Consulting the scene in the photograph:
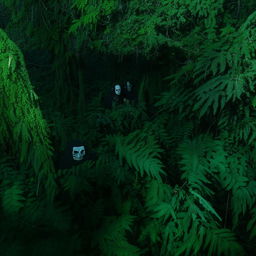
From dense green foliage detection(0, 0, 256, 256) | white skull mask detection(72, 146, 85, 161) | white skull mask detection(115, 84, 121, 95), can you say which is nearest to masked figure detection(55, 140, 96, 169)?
white skull mask detection(72, 146, 85, 161)

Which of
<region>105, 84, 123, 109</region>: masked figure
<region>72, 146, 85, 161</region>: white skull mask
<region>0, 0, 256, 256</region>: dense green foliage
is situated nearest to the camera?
<region>0, 0, 256, 256</region>: dense green foliage

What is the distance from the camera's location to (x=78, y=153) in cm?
345

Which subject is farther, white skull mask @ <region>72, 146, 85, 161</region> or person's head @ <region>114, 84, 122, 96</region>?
person's head @ <region>114, 84, 122, 96</region>

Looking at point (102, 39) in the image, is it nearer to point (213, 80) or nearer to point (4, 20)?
point (213, 80)

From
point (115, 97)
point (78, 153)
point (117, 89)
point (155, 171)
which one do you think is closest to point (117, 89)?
point (117, 89)

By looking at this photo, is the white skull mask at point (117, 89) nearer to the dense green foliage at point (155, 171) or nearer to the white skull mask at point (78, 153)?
the dense green foliage at point (155, 171)

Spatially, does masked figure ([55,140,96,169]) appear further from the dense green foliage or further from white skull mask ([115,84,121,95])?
white skull mask ([115,84,121,95])

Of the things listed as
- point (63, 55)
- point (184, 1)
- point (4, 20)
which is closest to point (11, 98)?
point (184, 1)

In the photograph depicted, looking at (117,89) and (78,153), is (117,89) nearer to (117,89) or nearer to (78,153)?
(117,89)

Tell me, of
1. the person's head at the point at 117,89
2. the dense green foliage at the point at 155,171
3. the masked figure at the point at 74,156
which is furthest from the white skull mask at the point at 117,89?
the masked figure at the point at 74,156

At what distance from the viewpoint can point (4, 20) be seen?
10.4 m

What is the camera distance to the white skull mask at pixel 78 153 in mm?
3445

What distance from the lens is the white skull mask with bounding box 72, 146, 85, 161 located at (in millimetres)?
3445

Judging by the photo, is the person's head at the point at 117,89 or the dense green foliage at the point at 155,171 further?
the person's head at the point at 117,89
